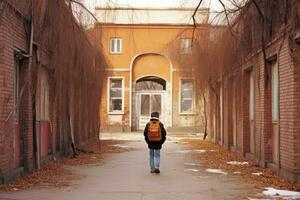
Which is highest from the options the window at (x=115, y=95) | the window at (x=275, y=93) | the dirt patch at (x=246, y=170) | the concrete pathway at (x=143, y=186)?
the window at (x=115, y=95)

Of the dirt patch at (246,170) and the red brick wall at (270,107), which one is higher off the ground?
the red brick wall at (270,107)

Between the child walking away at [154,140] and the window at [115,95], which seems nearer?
the child walking away at [154,140]

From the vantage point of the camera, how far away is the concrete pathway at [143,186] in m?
11.0

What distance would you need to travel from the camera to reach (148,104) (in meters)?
46.2

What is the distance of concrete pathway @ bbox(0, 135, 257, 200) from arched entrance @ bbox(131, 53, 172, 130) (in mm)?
26895

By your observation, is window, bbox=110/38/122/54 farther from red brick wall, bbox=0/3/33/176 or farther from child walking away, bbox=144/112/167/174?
red brick wall, bbox=0/3/33/176

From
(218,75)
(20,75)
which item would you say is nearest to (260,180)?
(20,75)

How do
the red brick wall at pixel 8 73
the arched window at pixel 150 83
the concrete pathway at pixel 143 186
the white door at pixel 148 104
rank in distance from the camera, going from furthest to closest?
the arched window at pixel 150 83, the white door at pixel 148 104, the red brick wall at pixel 8 73, the concrete pathway at pixel 143 186

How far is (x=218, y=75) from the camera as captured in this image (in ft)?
92.8

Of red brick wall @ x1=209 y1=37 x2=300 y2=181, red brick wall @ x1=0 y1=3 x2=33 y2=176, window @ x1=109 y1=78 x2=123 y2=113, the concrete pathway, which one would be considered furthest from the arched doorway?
red brick wall @ x1=0 y1=3 x2=33 y2=176

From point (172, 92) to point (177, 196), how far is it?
33617 mm

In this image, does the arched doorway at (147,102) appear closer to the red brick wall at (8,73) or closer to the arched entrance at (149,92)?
the arched entrance at (149,92)

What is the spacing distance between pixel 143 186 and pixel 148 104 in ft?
110

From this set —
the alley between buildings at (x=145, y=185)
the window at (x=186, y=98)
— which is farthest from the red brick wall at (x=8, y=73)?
the window at (x=186, y=98)
